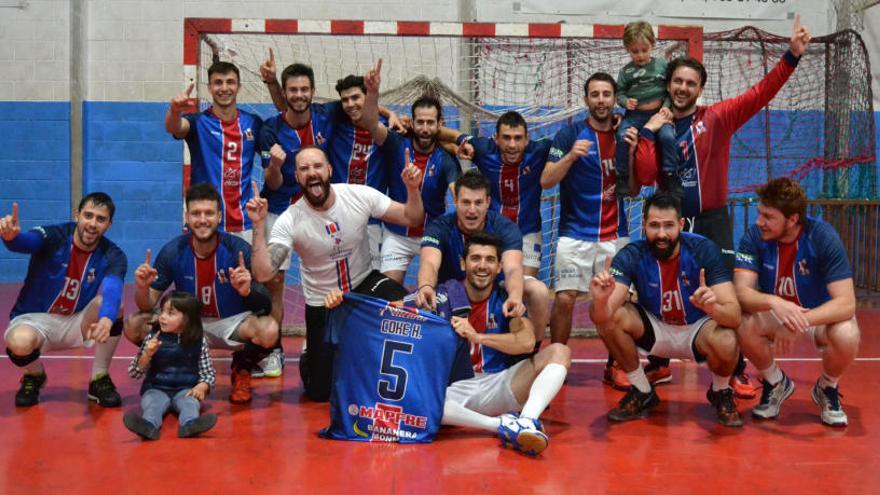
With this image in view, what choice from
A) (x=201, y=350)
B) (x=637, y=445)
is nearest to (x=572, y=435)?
(x=637, y=445)

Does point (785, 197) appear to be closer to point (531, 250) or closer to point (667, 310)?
point (667, 310)

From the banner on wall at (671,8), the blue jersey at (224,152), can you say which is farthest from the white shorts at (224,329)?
the banner on wall at (671,8)

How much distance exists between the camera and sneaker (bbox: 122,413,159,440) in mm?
4188

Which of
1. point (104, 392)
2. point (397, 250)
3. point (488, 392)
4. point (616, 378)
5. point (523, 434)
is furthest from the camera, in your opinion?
point (397, 250)

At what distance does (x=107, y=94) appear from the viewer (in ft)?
37.9

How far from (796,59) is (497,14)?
699cm

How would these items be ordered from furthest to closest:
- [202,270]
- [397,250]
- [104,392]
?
[397,250]
[202,270]
[104,392]

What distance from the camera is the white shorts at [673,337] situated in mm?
4816

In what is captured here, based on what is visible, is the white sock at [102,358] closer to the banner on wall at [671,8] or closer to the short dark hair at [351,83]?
the short dark hair at [351,83]

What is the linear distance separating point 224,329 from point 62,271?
1022 mm

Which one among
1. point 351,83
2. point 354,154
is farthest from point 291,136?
point 351,83

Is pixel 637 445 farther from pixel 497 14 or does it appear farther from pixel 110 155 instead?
pixel 110 155

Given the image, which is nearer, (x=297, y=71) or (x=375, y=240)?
(x=297, y=71)

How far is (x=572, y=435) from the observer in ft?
14.7
